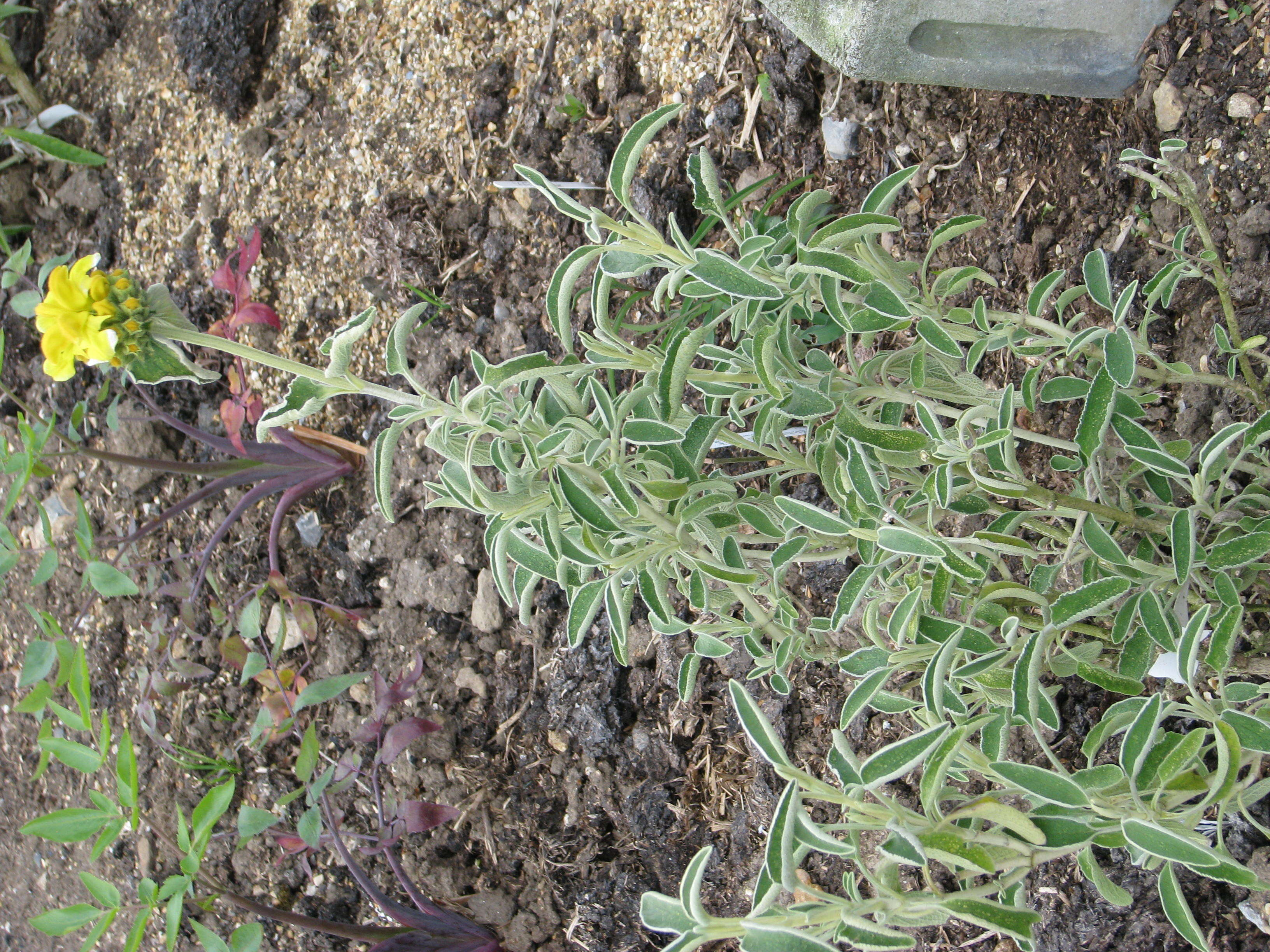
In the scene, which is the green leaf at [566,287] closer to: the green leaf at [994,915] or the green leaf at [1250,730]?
the green leaf at [994,915]

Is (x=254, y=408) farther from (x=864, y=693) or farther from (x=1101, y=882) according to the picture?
(x=1101, y=882)

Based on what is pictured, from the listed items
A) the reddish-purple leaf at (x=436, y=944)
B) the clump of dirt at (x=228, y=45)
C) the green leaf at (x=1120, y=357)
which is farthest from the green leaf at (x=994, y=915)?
the clump of dirt at (x=228, y=45)

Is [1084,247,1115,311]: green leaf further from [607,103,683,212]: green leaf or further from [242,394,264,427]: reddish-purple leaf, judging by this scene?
[242,394,264,427]: reddish-purple leaf

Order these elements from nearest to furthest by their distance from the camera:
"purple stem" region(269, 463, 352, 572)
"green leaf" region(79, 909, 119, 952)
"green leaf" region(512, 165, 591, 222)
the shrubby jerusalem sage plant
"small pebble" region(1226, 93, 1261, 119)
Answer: the shrubby jerusalem sage plant < "green leaf" region(512, 165, 591, 222) < "small pebble" region(1226, 93, 1261, 119) < "green leaf" region(79, 909, 119, 952) < "purple stem" region(269, 463, 352, 572)

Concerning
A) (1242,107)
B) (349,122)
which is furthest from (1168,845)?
(349,122)

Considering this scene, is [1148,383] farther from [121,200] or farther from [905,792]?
[121,200]

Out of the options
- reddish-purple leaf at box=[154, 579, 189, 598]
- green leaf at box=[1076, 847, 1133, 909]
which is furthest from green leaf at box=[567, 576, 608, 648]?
reddish-purple leaf at box=[154, 579, 189, 598]

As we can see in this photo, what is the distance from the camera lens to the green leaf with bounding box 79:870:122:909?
1.64 m

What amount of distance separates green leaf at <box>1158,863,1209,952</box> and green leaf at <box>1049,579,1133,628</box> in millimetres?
→ 258

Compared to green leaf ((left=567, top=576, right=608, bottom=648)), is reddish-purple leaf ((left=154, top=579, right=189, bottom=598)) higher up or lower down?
lower down

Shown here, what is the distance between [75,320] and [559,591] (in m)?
1.15

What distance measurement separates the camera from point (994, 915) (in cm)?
87

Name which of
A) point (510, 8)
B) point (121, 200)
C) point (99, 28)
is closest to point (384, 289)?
point (510, 8)

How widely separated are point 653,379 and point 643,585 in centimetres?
26
